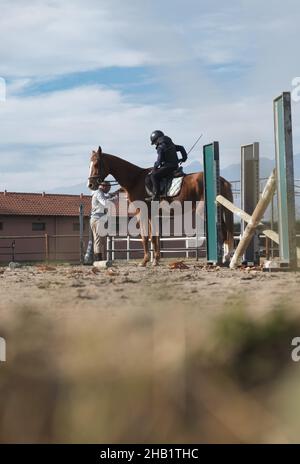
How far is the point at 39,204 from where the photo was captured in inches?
1750

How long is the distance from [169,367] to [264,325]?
252 millimetres

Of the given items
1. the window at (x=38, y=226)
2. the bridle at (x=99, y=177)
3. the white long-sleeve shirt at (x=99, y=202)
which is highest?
the window at (x=38, y=226)

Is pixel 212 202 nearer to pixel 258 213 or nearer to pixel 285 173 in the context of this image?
pixel 258 213

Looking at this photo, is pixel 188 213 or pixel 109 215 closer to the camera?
pixel 188 213

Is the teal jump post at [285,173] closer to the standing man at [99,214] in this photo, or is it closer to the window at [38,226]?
the standing man at [99,214]

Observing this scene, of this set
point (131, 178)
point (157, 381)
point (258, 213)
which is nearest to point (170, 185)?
point (131, 178)

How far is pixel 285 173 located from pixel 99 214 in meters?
9.31

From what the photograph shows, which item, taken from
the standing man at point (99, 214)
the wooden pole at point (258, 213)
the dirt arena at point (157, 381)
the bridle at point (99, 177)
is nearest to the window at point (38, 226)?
the standing man at point (99, 214)

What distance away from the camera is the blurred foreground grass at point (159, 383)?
1.47 m

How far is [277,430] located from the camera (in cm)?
144

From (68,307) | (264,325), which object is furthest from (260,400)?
(68,307)

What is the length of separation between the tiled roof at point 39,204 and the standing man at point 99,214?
90.6 ft

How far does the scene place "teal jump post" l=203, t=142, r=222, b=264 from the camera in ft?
Answer: 25.7
